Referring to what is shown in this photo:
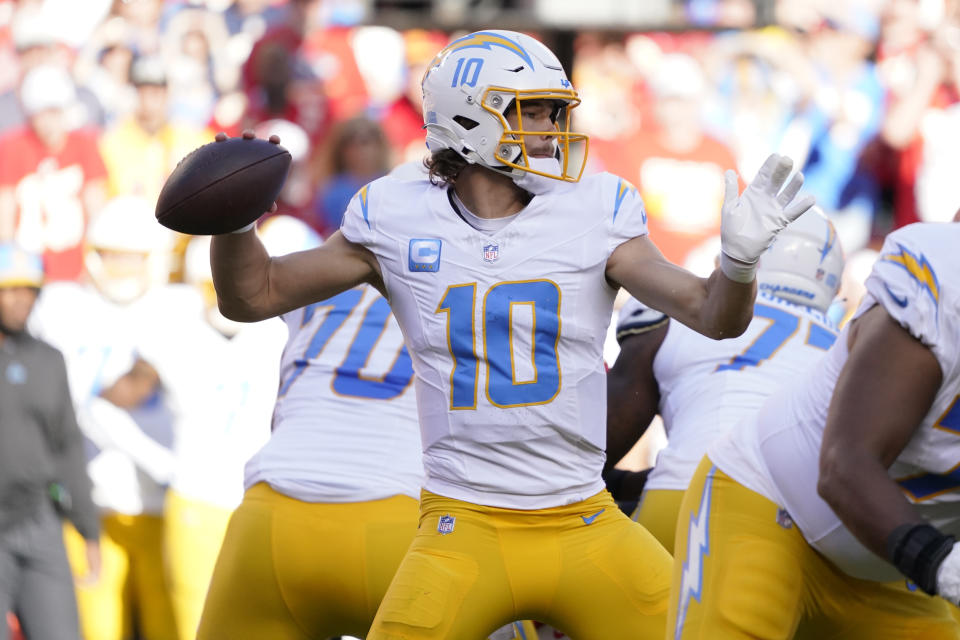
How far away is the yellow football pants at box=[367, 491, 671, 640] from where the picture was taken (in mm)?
3137

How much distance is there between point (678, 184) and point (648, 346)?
14.3 feet

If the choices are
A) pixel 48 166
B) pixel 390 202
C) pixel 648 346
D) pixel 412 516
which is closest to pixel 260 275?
pixel 390 202

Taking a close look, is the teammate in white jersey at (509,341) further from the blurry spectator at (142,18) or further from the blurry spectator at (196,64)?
the blurry spectator at (142,18)

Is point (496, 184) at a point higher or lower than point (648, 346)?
higher

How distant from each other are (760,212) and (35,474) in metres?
4.05

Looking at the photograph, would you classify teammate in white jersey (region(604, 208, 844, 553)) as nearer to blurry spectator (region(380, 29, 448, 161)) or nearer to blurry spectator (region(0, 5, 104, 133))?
blurry spectator (region(380, 29, 448, 161))

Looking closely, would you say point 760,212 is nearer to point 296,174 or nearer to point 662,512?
point 662,512

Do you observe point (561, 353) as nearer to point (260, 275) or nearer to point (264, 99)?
point (260, 275)

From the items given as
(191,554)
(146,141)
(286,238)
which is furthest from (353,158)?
(146,141)

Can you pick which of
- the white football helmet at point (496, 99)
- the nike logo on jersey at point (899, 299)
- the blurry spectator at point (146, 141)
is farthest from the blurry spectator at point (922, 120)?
the nike logo on jersey at point (899, 299)

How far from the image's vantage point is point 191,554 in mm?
6375

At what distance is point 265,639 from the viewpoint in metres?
3.82

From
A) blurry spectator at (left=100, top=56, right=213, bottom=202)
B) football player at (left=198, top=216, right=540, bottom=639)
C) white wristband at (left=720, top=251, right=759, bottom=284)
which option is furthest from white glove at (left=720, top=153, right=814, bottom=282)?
blurry spectator at (left=100, top=56, right=213, bottom=202)

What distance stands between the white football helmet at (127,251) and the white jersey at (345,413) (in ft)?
10.4
